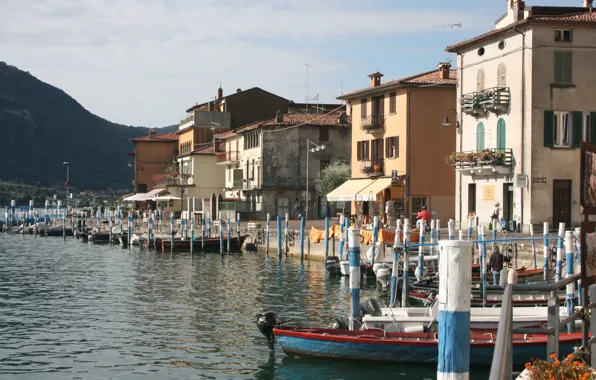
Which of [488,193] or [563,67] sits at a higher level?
[563,67]

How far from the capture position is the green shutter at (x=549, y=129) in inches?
1709

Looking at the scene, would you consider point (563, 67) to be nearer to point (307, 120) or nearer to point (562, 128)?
point (562, 128)

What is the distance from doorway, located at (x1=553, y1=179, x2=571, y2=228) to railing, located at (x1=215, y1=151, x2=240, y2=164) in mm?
45760

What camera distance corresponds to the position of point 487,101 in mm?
45938

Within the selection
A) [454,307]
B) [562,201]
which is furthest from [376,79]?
[454,307]

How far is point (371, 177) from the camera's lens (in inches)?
2437

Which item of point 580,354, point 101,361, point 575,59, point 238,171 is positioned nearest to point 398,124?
point 575,59

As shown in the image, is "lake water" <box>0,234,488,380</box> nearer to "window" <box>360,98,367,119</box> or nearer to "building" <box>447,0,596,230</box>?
"building" <box>447,0,596,230</box>

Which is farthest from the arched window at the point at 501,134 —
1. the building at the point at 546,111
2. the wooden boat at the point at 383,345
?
the wooden boat at the point at 383,345

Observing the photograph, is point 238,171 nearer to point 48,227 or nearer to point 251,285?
point 48,227

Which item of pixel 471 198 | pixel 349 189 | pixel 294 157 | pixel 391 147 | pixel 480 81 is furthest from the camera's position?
pixel 294 157

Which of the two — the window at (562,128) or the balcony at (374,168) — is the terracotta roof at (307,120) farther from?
the window at (562,128)

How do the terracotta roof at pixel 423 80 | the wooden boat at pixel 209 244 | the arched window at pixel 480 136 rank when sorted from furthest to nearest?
1. the wooden boat at pixel 209 244
2. the terracotta roof at pixel 423 80
3. the arched window at pixel 480 136

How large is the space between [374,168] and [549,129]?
1908cm
